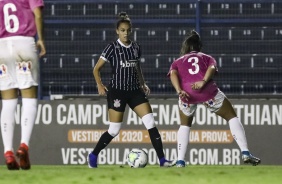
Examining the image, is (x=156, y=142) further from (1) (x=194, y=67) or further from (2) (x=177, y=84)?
(1) (x=194, y=67)

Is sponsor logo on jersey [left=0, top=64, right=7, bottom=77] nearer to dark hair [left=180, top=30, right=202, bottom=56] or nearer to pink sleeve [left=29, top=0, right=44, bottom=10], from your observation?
pink sleeve [left=29, top=0, right=44, bottom=10]

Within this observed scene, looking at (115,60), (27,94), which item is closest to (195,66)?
(115,60)

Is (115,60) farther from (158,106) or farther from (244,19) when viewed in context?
(244,19)

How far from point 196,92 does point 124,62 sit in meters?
0.83

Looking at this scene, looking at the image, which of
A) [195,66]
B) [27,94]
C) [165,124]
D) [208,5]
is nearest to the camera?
[27,94]

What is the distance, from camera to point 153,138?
13.1 metres

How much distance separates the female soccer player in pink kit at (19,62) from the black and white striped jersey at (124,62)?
1.91 metres

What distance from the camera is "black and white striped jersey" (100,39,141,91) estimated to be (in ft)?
43.0

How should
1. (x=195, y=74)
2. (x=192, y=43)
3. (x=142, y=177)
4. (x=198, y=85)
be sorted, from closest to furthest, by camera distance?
(x=142, y=177) < (x=198, y=85) < (x=195, y=74) < (x=192, y=43)

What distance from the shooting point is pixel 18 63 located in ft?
36.8

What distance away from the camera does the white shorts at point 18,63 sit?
36.6 ft

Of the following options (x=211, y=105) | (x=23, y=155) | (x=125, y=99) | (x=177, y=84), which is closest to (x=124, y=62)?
(x=125, y=99)

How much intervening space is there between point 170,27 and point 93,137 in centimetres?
244

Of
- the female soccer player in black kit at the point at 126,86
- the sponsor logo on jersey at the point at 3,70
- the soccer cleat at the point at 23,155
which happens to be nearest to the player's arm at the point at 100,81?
the female soccer player in black kit at the point at 126,86
